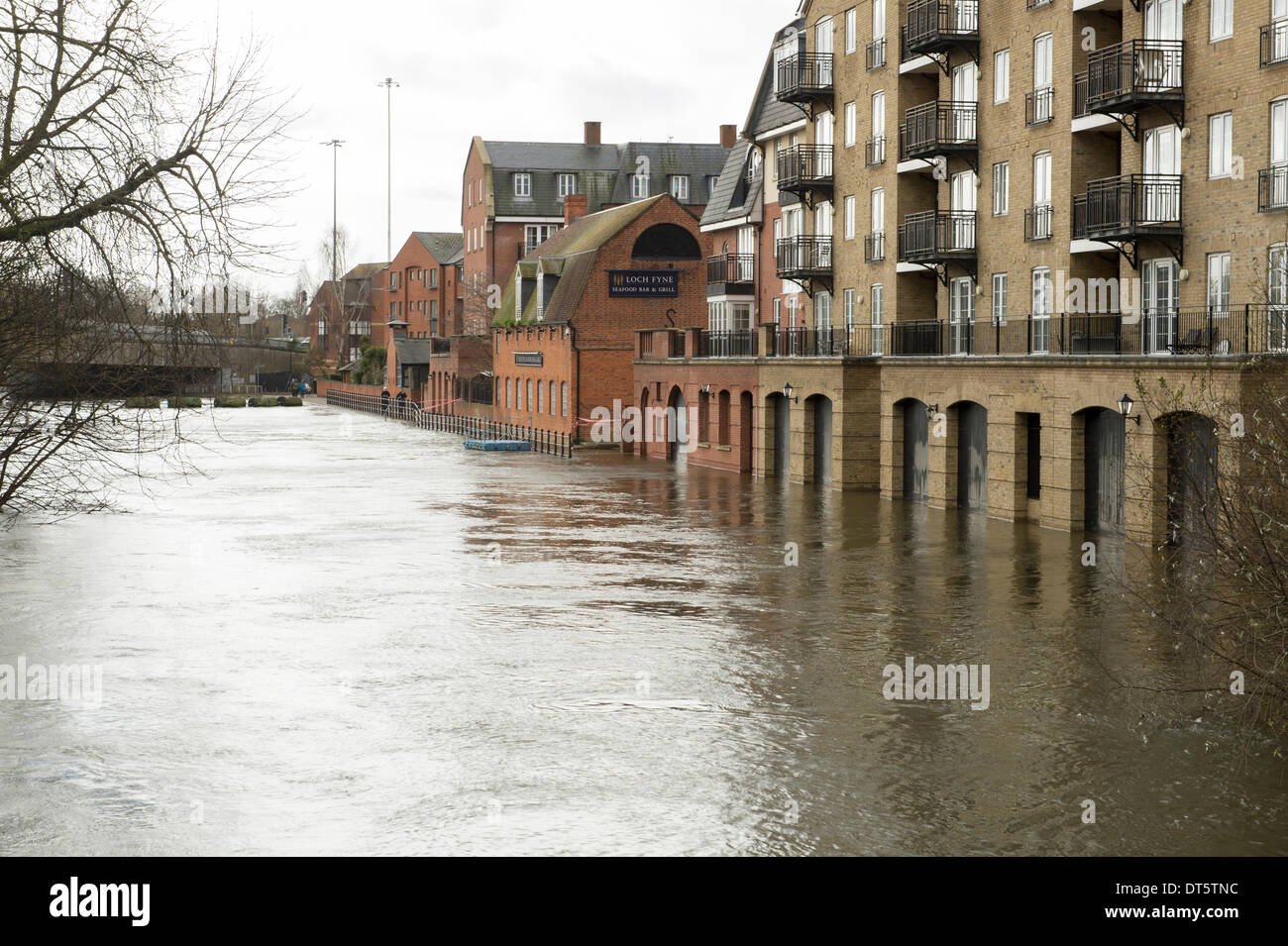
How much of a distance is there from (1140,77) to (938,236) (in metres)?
8.84

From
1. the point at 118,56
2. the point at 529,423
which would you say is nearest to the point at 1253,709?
the point at 118,56

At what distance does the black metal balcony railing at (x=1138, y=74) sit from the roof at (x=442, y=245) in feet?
278

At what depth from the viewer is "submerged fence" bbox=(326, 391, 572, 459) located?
2404 inches

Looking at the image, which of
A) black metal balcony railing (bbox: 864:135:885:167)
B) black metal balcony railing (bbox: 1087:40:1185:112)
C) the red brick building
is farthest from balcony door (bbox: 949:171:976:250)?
the red brick building

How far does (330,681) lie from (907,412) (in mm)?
24325

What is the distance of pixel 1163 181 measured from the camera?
96.1 ft

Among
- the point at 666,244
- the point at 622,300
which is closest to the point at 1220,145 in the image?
the point at 666,244

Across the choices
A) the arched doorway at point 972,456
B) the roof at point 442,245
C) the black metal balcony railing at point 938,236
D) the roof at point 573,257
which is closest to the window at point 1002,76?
the black metal balcony railing at point 938,236

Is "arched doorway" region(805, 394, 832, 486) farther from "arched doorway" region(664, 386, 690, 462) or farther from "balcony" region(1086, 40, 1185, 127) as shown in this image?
"balcony" region(1086, 40, 1185, 127)

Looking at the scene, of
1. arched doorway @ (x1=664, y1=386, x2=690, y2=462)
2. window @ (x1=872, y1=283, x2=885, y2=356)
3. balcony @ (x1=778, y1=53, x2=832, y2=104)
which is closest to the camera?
window @ (x1=872, y1=283, x2=885, y2=356)

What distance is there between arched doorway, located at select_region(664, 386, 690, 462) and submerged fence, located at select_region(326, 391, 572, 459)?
386 centimetres

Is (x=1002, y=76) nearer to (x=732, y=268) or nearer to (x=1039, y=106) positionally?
(x=1039, y=106)

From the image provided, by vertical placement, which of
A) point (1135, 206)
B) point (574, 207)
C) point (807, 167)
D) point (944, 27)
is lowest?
point (1135, 206)

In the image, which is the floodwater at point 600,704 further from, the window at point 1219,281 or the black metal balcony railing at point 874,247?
the black metal balcony railing at point 874,247
